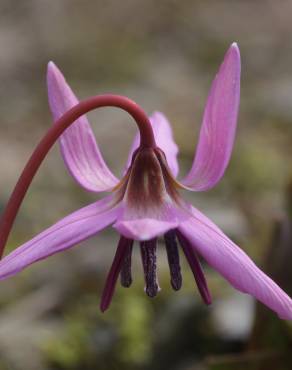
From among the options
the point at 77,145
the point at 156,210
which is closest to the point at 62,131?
the point at 77,145

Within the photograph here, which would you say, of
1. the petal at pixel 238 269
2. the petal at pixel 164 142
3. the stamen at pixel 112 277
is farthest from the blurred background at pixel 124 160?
the petal at pixel 238 269

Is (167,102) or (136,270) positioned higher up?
(167,102)

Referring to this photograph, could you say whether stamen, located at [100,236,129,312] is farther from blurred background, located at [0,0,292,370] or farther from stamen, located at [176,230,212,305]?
blurred background, located at [0,0,292,370]

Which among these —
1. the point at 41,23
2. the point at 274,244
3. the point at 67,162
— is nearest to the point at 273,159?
the point at 274,244

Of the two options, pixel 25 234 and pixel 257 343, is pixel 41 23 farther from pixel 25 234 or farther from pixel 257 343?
pixel 257 343

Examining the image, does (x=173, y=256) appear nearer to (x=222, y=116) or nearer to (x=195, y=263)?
(x=195, y=263)

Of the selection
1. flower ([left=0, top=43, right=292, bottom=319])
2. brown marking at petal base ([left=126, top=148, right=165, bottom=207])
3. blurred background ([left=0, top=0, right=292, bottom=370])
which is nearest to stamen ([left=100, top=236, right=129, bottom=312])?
flower ([left=0, top=43, right=292, bottom=319])
